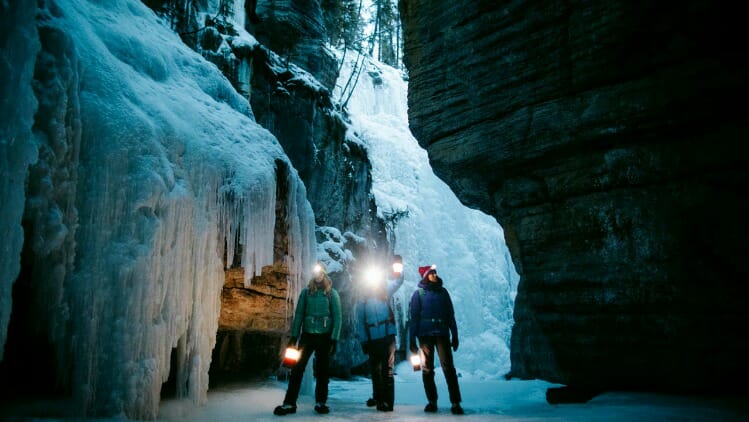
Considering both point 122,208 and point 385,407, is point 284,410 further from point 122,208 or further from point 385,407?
point 122,208

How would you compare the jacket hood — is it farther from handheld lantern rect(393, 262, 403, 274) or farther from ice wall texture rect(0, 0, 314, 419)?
ice wall texture rect(0, 0, 314, 419)

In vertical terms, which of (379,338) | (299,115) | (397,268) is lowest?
(379,338)

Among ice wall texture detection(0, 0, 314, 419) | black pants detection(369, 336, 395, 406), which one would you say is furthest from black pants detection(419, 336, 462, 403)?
ice wall texture detection(0, 0, 314, 419)

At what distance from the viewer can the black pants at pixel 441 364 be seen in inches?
221

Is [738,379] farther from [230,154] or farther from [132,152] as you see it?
[132,152]

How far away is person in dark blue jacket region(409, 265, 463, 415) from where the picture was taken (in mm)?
5707

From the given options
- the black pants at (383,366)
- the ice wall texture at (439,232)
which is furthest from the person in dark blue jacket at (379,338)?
the ice wall texture at (439,232)

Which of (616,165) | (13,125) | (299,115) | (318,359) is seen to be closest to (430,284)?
(318,359)

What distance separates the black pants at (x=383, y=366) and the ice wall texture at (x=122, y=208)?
2159mm

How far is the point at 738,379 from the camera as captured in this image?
544 centimetres

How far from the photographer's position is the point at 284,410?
514cm

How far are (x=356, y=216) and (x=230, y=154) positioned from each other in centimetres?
1309

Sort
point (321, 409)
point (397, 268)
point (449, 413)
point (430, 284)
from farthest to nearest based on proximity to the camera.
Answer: point (397, 268), point (430, 284), point (449, 413), point (321, 409)

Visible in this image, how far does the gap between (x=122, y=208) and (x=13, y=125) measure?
1697 millimetres
